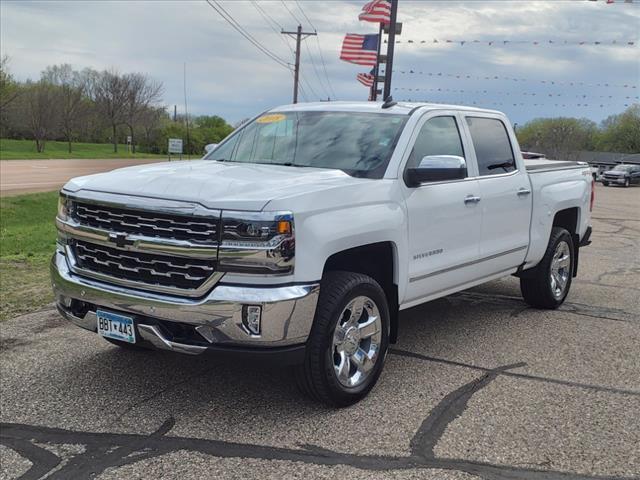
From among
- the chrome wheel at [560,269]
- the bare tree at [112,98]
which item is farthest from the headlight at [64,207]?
the bare tree at [112,98]

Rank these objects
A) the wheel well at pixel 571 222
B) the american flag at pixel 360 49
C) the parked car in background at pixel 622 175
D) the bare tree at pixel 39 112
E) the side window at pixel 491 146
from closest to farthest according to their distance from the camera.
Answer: the side window at pixel 491 146
the wheel well at pixel 571 222
the american flag at pixel 360 49
the parked car in background at pixel 622 175
the bare tree at pixel 39 112

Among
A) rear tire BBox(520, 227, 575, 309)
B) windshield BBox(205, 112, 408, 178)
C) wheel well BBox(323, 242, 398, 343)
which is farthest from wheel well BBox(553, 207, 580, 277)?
wheel well BBox(323, 242, 398, 343)

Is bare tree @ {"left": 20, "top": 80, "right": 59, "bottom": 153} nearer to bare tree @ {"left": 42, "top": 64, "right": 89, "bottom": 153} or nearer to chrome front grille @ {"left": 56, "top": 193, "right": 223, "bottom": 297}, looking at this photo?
bare tree @ {"left": 42, "top": 64, "right": 89, "bottom": 153}

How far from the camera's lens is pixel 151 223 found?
3689 mm

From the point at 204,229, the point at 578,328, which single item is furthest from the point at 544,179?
the point at 204,229

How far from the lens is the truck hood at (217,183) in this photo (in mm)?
3574

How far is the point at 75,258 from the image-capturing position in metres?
4.15

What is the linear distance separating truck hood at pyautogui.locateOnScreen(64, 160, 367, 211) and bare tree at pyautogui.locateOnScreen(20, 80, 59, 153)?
204ft

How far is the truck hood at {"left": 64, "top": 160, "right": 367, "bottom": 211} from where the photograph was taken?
357 centimetres

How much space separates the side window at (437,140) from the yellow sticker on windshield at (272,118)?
124 cm

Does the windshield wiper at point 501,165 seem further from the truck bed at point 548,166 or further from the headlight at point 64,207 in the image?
the headlight at point 64,207

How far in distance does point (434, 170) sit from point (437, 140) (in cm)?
76

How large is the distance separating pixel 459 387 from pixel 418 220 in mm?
1186

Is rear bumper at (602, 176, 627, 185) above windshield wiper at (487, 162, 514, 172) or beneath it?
beneath
